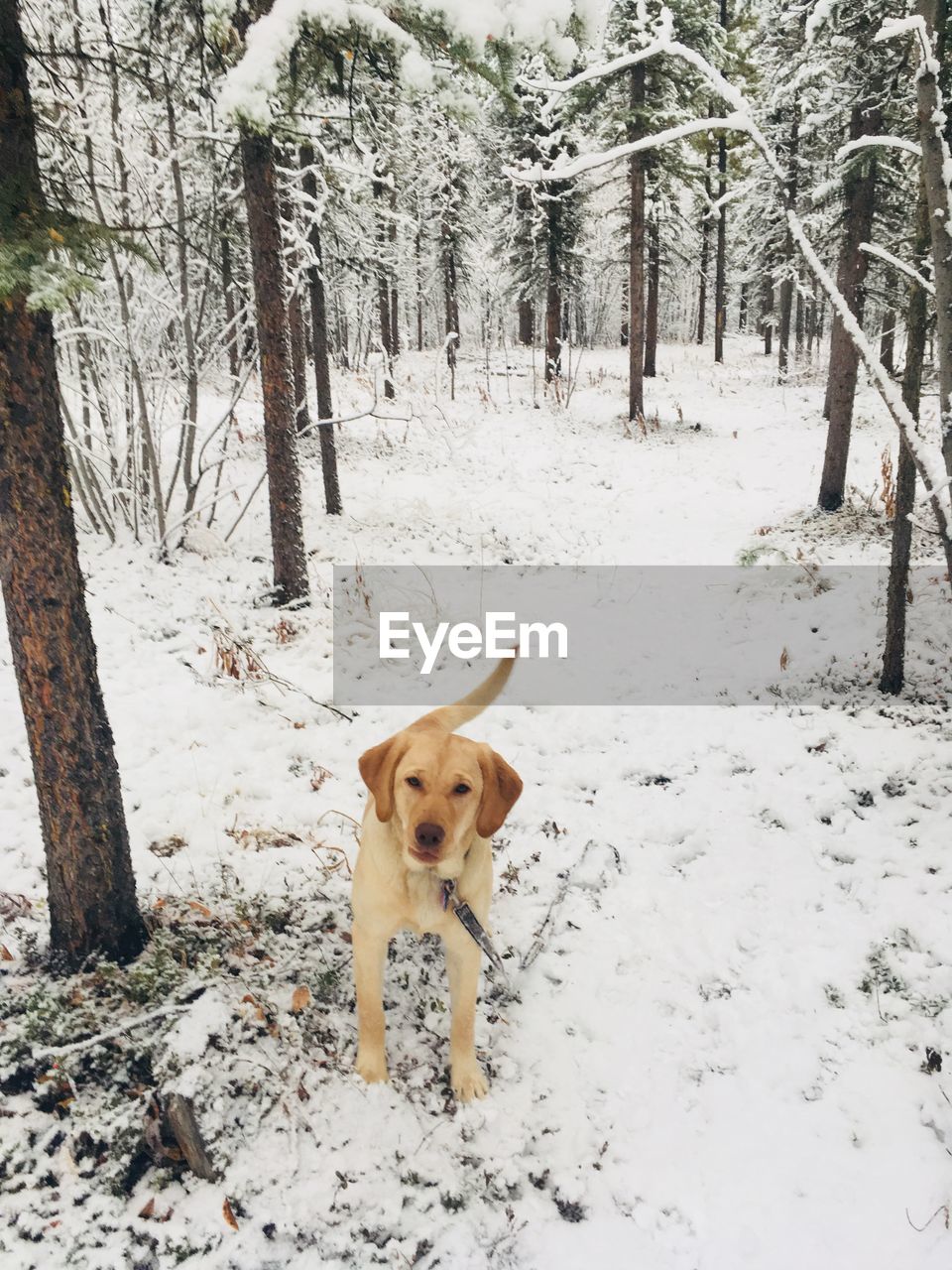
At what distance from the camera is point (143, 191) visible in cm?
920

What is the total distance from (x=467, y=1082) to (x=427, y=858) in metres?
1.40

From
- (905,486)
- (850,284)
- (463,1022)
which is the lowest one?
(463,1022)

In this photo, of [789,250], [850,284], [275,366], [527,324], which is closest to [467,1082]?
[275,366]

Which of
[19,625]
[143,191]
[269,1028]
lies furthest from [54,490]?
[143,191]

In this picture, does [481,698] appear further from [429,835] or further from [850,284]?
[850,284]

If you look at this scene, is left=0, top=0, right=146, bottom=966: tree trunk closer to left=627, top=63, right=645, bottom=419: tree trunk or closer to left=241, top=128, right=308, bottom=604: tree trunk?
left=241, top=128, right=308, bottom=604: tree trunk

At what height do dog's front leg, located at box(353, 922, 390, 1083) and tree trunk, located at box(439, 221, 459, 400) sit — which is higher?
tree trunk, located at box(439, 221, 459, 400)

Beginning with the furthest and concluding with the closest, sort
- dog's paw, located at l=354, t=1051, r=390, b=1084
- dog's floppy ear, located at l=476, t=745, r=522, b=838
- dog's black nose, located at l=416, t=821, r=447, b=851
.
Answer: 1. dog's paw, located at l=354, t=1051, r=390, b=1084
2. dog's floppy ear, located at l=476, t=745, r=522, b=838
3. dog's black nose, located at l=416, t=821, r=447, b=851

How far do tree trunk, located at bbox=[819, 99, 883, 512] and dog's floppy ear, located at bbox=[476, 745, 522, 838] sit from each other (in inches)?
380

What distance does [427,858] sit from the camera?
9.27 feet

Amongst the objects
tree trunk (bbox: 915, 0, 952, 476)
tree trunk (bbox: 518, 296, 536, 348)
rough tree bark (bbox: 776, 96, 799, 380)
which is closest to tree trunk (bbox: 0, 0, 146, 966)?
rough tree bark (bbox: 776, 96, 799, 380)

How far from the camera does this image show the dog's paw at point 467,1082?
3385 millimetres

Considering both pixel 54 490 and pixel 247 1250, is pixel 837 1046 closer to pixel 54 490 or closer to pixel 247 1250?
pixel 247 1250

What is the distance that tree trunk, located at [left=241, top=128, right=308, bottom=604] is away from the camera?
7707 mm
